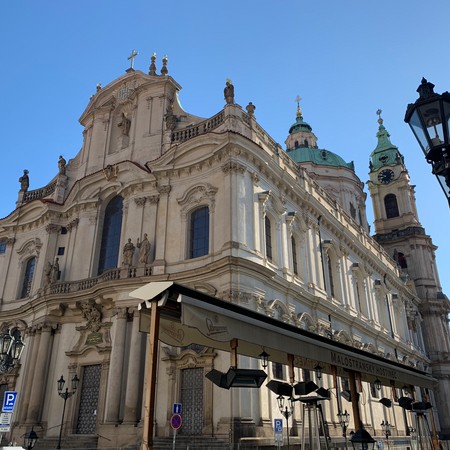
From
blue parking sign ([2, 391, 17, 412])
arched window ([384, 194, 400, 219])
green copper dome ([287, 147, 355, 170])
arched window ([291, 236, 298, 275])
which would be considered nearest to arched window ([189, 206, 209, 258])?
arched window ([291, 236, 298, 275])

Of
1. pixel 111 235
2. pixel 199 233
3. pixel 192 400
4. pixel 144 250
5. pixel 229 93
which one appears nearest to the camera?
pixel 192 400

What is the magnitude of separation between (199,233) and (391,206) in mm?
39287

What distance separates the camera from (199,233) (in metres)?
24.1

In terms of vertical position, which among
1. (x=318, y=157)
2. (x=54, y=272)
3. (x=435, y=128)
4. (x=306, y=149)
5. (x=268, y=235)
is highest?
(x=306, y=149)

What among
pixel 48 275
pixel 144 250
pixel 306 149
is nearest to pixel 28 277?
pixel 48 275

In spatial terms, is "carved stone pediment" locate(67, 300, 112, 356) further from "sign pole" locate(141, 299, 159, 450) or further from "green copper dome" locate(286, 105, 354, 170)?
"green copper dome" locate(286, 105, 354, 170)

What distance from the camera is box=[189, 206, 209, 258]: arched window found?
23547 mm

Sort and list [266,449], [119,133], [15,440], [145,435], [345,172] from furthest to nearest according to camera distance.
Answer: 1. [345,172]
2. [119,133]
3. [15,440]
4. [266,449]
5. [145,435]

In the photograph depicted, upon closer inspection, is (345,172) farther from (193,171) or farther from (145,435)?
(145,435)

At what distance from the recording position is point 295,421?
21438 millimetres

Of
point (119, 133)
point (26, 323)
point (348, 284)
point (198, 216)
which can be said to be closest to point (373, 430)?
point (348, 284)

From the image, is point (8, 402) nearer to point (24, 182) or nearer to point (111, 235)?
point (111, 235)

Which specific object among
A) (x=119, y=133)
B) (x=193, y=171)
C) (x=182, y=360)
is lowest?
(x=182, y=360)

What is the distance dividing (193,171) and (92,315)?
9053 millimetres
